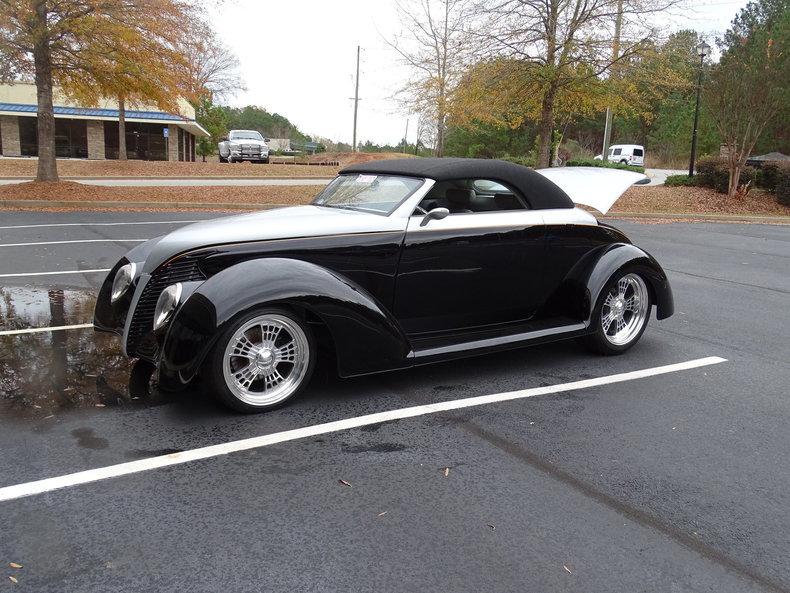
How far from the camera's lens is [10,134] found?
39031 millimetres

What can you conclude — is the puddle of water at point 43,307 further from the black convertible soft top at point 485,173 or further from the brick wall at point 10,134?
Result: the brick wall at point 10,134

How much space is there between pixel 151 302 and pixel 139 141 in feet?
138

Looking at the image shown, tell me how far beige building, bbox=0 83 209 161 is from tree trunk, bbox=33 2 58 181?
20407 millimetres

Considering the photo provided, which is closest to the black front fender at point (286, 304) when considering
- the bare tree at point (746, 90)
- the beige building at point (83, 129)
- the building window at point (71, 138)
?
the bare tree at point (746, 90)

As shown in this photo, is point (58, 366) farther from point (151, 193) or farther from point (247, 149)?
point (247, 149)

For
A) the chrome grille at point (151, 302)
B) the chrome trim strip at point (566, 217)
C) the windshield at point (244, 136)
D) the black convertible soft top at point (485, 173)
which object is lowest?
the chrome grille at point (151, 302)

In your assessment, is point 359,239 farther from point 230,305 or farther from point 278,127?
Answer: point 278,127

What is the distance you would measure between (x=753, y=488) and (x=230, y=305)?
288 cm

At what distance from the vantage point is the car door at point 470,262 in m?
4.37

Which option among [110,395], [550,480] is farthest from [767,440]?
[110,395]

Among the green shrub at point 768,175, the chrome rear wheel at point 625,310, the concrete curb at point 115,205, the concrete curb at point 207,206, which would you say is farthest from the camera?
the green shrub at point 768,175

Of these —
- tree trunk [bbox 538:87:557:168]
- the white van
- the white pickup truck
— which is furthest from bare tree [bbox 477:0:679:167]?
the white van

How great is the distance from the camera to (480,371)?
4820mm

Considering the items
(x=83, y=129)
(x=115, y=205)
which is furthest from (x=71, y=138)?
(x=115, y=205)
